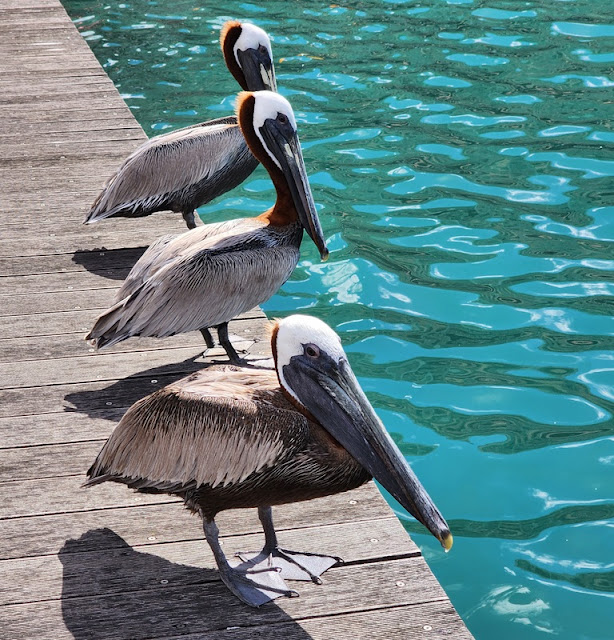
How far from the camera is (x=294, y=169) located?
4051mm

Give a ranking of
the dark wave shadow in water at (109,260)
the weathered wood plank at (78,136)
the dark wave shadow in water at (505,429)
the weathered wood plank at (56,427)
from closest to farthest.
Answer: the weathered wood plank at (56,427) → the dark wave shadow in water at (505,429) → the dark wave shadow in water at (109,260) → the weathered wood plank at (78,136)

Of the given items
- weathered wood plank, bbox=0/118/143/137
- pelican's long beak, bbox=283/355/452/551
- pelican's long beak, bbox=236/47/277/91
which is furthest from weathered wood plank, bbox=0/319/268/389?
weathered wood plank, bbox=0/118/143/137

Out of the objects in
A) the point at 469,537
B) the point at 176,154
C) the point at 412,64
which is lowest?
the point at 469,537

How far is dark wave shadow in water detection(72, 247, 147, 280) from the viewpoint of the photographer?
4.58 meters

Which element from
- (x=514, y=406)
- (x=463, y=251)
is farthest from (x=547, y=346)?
(x=463, y=251)

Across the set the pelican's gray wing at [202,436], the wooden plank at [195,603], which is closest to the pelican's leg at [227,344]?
the pelican's gray wing at [202,436]

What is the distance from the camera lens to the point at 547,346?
4.84 metres

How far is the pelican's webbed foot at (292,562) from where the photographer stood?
270cm

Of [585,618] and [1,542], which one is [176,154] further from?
[585,618]

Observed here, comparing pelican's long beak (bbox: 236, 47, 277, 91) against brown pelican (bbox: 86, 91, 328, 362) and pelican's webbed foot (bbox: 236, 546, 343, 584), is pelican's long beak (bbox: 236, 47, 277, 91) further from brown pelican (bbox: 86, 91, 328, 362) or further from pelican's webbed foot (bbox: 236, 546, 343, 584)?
pelican's webbed foot (bbox: 236, 546, 343, 584)

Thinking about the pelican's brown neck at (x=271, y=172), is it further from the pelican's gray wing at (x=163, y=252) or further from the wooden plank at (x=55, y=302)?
the wooden plank at (x=55, y=302)

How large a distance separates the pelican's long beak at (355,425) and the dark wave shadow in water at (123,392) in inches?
44.1

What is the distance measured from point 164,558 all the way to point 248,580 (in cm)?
29

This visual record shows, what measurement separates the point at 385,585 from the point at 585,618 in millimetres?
1010
